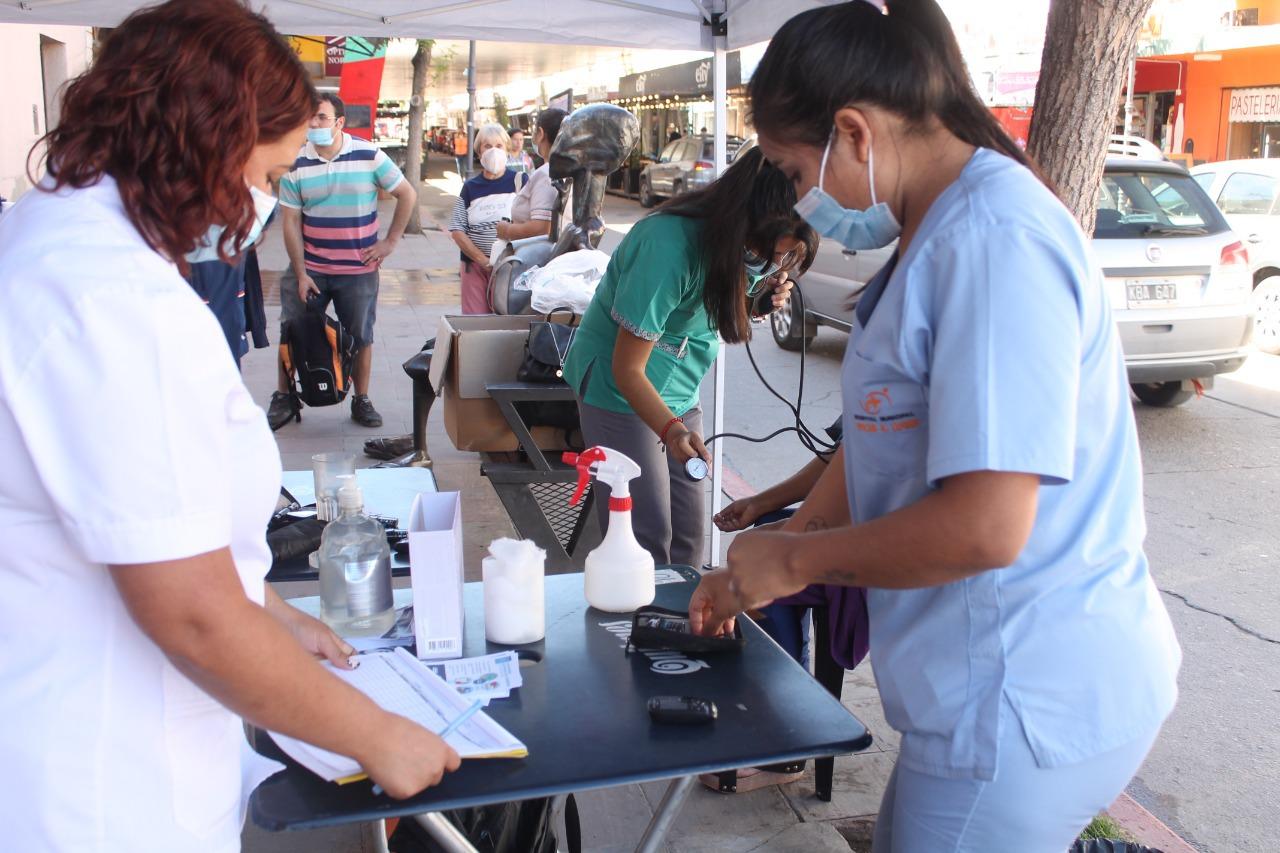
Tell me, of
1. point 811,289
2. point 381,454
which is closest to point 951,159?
point 381,454

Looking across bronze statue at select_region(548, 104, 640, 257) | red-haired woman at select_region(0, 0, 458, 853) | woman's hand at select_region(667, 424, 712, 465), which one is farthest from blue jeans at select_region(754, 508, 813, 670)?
bronze statue at select_region(548, 104, 640, 257)

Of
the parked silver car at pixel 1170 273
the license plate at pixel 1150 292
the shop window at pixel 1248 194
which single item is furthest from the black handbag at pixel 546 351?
the shop window at pixel 1248 194

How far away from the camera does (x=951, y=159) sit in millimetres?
1414

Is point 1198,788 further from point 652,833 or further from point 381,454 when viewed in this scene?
point 381,454

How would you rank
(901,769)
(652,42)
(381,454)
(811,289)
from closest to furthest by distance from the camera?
(901,769) < (652,42) < (381,454) < (811,289)

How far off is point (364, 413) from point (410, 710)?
17.4 ft

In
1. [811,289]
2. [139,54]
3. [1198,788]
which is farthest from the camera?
[811,289]

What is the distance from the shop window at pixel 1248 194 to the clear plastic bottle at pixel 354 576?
A: 30.0 ft

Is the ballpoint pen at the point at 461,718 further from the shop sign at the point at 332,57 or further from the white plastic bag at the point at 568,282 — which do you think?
the shop sign at the point at 332,57

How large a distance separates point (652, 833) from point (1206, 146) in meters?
22.8

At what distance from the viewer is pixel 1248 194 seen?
930cm

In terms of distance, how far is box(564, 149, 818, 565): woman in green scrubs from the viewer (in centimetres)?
265

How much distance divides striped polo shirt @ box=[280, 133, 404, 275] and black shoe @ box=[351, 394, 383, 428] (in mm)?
785

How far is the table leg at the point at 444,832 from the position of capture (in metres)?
1.64
